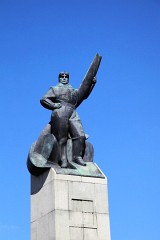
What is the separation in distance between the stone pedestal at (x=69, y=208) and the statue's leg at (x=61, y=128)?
3.20 feet

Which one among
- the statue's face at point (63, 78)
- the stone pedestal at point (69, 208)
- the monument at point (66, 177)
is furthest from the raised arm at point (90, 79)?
the stone pedestal at point (69, 208)

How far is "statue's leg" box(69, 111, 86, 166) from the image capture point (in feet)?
58.1

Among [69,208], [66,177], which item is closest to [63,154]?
[66,177]

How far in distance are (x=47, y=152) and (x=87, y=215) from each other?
8.23 feet

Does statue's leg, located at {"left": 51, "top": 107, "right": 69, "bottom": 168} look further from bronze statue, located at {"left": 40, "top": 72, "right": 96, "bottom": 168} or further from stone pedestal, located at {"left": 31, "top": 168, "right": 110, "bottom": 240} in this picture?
stone pedestal, located at {"left": 31, "top": 168, "right": 110, "bottom": 240}

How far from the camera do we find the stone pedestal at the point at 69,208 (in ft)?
52.7

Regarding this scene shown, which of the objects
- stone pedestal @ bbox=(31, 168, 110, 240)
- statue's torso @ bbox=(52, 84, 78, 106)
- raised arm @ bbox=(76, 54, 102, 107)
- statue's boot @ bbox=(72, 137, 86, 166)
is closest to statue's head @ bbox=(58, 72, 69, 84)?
statue's torso @ bbox=(52, 84, 78, 106)

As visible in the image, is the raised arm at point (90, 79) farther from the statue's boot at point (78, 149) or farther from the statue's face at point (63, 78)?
the statue's boot at point (78, 149)

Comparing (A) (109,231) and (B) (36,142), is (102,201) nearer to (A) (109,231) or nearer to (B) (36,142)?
(A) (109,231)

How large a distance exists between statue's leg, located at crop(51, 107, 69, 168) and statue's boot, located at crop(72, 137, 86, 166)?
1.15ft

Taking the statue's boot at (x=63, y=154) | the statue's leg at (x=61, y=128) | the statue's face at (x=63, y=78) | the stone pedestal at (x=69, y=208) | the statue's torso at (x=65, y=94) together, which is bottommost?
the stone pedestal at (x=69, y=208)

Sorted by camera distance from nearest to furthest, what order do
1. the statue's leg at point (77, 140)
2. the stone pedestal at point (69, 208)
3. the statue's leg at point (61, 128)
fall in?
the stone pedestal at point (69, 208), the statue's leg at point (61, 128), the statue's leg at point (77, 140)

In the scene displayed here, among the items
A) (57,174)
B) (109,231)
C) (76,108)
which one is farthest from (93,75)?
(109,231)

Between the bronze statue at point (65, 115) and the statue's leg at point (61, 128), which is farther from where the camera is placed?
the bronze statue at point (65, 115)
